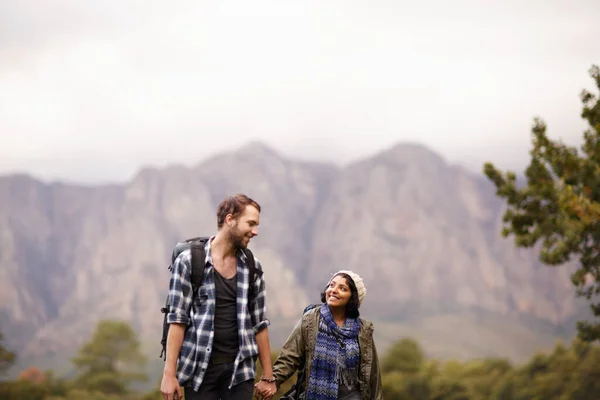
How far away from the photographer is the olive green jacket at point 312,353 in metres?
5.39

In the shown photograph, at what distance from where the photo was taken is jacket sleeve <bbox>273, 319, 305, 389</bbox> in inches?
208

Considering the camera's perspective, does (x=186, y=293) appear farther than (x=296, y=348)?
No

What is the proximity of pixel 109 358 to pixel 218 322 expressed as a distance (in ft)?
164

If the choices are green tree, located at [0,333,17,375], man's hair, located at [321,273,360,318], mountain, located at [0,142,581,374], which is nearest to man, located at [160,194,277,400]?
man's hair, located at [321,273,360,318]

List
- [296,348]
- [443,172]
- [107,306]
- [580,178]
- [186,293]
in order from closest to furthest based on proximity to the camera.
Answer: [186,293]
[296,348]
[580,178]
[107,306]
[443,172]

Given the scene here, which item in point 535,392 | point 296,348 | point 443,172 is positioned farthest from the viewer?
point 443,172

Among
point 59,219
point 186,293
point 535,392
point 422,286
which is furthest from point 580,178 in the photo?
point 59,219

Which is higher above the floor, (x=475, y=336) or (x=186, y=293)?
(x=475, y=336)

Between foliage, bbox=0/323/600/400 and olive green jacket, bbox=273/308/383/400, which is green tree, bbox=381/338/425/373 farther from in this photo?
olive green jacket, bbox=273/308/383/400

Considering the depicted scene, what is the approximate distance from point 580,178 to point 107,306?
198 ft

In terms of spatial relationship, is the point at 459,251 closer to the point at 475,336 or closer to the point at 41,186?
the point at 475,336

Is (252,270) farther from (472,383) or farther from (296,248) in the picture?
(296,248)

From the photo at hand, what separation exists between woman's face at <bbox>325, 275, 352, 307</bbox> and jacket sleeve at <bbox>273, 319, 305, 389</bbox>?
280 millimetres

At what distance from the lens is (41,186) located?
78.5m
